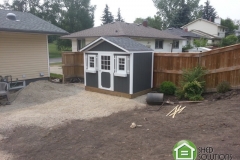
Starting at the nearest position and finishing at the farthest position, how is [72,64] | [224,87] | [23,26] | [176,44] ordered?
[224,87] → [23,26] → [72,64] → [176,44]

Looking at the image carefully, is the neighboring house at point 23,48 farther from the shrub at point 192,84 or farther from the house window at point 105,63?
the shrub at point 192,84

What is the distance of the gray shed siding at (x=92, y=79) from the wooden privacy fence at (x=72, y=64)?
267 cm

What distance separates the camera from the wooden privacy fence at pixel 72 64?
12.8 meters

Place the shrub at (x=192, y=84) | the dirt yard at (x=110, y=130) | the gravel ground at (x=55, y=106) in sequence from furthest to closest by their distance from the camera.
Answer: the shrub at (x=192, y=84), the gravel ground at (x=55, y=106), the dirt yard at (x=110, y=130)

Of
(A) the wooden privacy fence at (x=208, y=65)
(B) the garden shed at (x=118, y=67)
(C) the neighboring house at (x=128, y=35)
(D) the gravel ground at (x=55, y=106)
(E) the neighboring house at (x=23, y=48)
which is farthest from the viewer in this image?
(C) the neighboring house at (x=128, y=35)

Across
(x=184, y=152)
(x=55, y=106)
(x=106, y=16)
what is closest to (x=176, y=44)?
(x=55, y=106)

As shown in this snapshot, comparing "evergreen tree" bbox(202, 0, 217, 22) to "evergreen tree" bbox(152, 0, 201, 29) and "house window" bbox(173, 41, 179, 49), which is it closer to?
"evergreen tree" bbox(152, 0, 201, 29)

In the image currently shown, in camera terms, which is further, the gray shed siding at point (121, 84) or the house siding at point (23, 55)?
the house siding at point (23, 55)

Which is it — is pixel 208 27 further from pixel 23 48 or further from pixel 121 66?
pixel 23 48

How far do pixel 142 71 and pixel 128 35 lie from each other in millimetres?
6716

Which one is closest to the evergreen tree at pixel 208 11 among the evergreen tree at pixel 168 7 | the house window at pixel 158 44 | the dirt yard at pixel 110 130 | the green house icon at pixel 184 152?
the evergreen tree at pixel 168 7

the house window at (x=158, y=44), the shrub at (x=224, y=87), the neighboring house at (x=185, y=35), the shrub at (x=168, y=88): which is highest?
the neighboring house at (x=185, y=35)

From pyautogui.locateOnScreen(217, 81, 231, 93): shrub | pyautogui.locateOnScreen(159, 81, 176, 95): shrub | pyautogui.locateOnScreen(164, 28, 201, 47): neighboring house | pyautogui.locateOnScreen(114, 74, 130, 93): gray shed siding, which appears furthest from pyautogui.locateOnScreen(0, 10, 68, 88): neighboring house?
pyautogui.locateOnScreen(164, 28, 201, 47): neighboring house

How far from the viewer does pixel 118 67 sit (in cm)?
928
